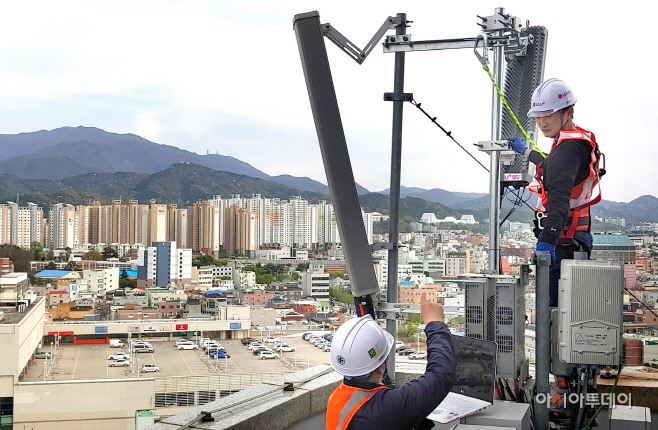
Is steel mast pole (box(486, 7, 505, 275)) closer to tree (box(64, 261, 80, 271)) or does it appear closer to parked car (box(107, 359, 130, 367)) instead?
parked car (box(107, 359, 130, 367))

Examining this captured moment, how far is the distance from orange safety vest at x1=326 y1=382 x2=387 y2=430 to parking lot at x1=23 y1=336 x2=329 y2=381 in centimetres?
384

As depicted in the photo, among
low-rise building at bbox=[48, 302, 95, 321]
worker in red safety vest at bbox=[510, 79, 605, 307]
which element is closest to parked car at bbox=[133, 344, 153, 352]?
low-rise building at bbox=[48, 302, 95, 321]

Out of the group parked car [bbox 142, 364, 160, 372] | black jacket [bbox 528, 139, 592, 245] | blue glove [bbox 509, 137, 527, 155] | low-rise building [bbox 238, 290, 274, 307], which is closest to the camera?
black jacket [bbox 528, 139, 592, 245]

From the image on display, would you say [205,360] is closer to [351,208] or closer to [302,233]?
[302,233]

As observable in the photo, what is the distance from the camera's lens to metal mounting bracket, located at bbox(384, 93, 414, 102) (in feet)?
8.25

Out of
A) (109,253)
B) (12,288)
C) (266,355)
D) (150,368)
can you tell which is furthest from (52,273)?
(266,355)

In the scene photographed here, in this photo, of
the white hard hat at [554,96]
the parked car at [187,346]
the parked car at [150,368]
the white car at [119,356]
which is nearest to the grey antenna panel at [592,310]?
the white hard hat at [554,96]

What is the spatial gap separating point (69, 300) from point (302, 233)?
293 cm

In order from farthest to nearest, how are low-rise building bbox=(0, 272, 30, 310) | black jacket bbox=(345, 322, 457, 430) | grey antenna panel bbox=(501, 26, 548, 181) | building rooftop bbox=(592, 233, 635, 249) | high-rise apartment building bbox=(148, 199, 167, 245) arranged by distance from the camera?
high-rise apartment building bbox=(148, 199, 167, 245) < low-rise building bbox=(0, 272, 30, 310) < grey antenna panel bbox=(501, 26, 548, 181) < building rooftop bbox=(592, 233, 635, 249) < black jacket bbox=(345, 322, 457, 430)

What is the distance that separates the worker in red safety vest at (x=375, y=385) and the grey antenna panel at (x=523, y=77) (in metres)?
1.74

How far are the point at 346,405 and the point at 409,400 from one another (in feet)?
0.48

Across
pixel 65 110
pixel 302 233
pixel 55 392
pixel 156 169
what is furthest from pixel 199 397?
pixel 65 110

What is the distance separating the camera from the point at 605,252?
9.12 ft

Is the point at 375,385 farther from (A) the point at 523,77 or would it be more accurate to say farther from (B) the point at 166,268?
(B) the point at 166,268
